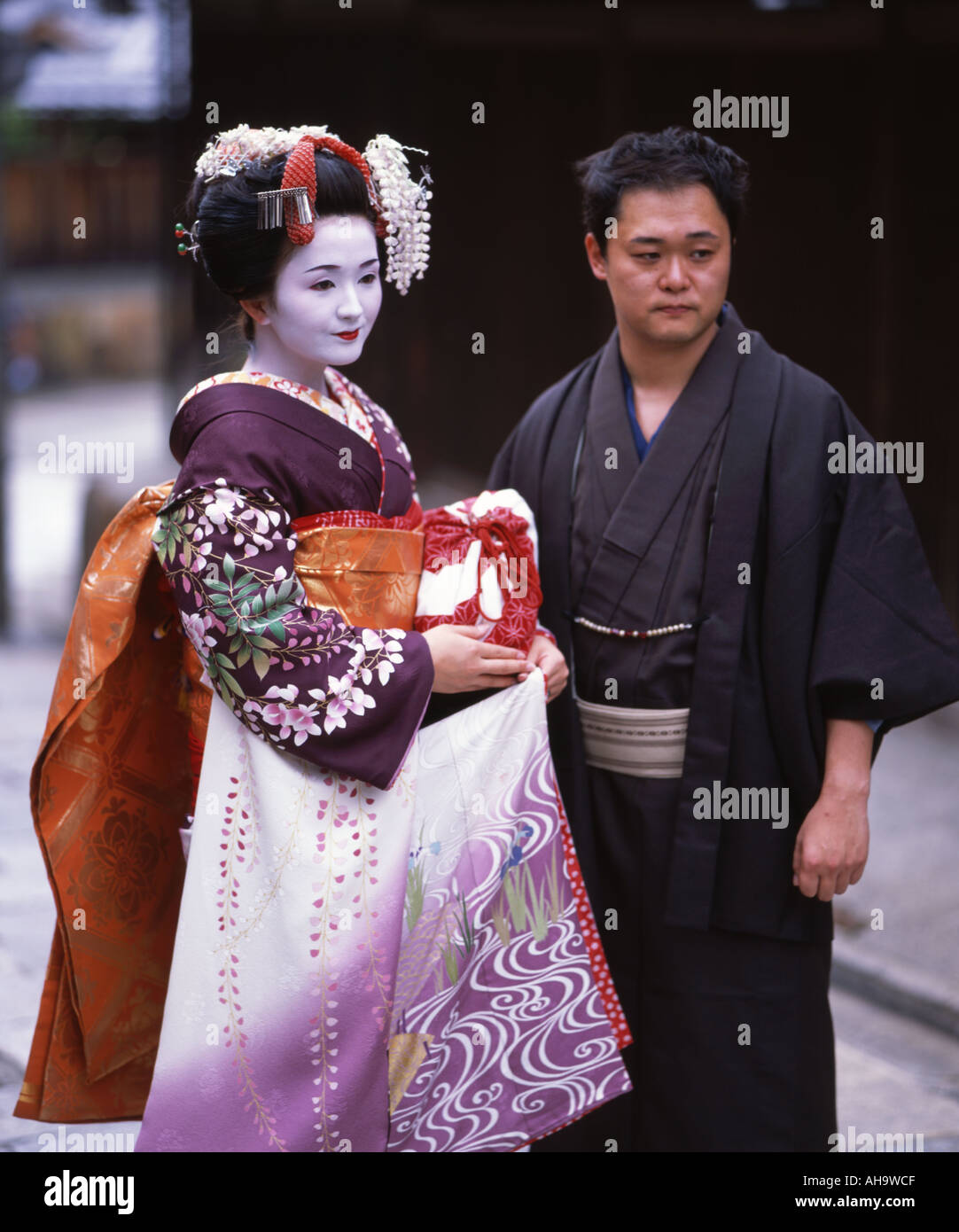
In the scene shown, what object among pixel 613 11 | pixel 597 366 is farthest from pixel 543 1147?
pixel 613 11

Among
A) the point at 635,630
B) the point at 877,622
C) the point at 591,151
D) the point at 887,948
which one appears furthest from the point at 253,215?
the point at 591,151

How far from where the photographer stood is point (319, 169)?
2568 millimetres

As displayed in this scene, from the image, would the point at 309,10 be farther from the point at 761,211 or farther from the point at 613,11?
the point at 761,211

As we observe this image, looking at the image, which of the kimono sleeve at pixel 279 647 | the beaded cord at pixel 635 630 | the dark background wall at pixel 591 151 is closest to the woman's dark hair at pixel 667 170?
the beaded cord at pixel 635 630

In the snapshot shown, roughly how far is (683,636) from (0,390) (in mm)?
7681

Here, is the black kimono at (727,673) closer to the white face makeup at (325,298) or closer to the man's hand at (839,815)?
the man's hand at (839,815)

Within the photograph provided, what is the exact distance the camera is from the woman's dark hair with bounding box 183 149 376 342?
2549mm

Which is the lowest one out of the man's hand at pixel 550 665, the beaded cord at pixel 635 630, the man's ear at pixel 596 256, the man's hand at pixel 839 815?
the man's hand at pixel 839 815

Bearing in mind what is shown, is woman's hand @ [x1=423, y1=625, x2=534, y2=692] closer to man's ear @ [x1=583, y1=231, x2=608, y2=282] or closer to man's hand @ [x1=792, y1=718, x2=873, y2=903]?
man's hand @ [x1=792, y1=718, x2=873, y2=903]

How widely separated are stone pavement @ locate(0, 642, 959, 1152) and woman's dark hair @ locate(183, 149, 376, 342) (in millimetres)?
2073

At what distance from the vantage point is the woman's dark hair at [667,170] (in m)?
2.81

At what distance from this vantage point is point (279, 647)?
98.8 inches

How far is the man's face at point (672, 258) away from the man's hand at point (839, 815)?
0.85 m

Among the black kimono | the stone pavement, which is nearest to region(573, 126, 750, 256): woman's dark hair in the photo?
the black kimono
